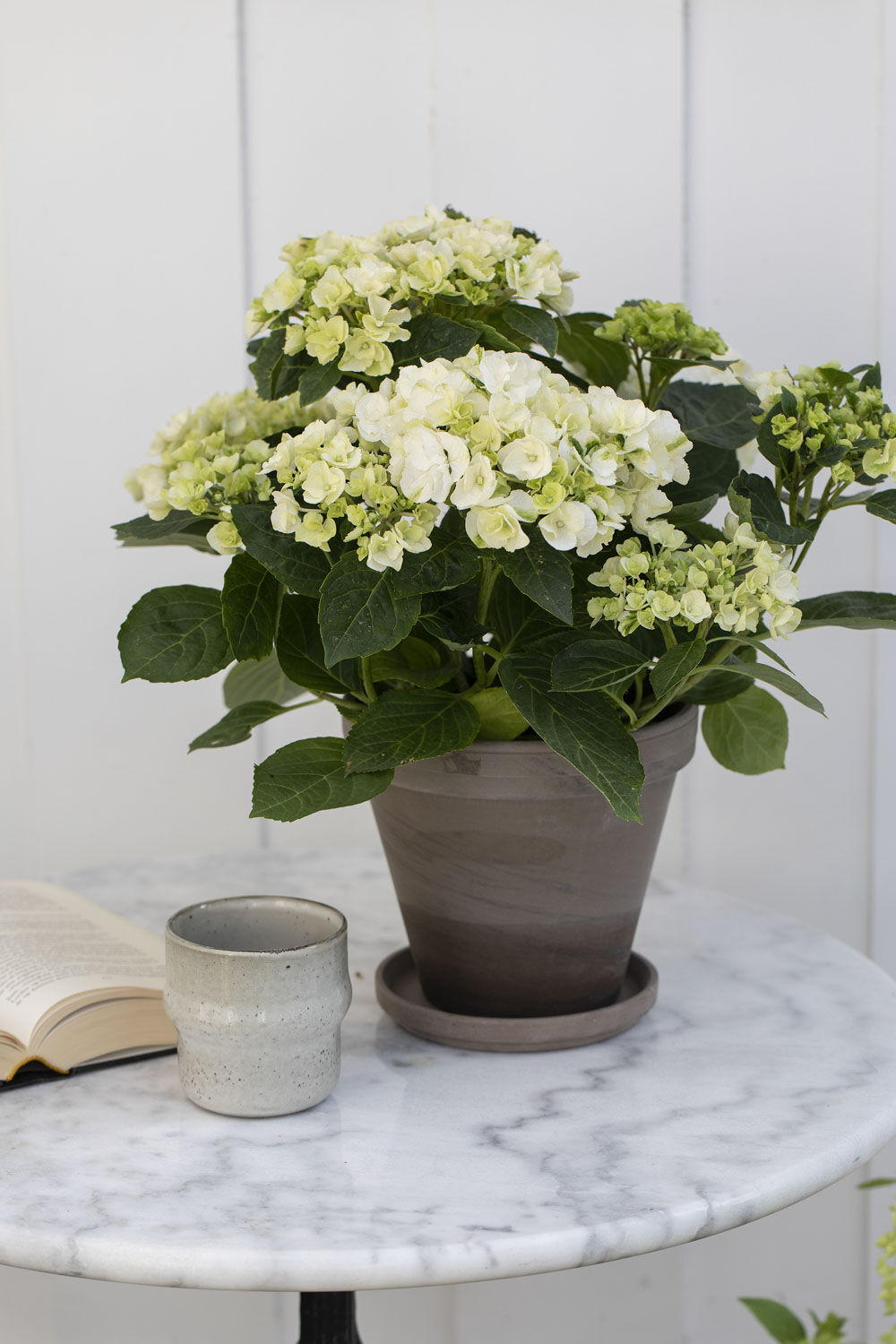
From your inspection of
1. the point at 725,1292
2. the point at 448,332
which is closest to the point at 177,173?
the point at 448,332

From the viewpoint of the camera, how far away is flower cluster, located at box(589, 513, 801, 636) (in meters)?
0.64

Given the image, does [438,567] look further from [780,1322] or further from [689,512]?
[780,1322]

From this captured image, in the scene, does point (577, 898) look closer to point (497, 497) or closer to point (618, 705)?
point (618, 705)

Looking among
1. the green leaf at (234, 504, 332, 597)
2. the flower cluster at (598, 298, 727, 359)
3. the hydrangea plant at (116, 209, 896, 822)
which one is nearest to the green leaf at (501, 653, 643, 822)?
the hydrangea plant at (116, 209, 896, 822)

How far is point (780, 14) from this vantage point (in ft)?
4.00

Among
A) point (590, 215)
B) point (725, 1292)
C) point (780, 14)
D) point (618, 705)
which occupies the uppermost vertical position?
point (780, 14)

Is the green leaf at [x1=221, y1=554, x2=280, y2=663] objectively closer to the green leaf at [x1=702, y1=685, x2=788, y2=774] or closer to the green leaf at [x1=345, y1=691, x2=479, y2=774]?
the green leaf at [x1=345, y1=691, x2=479, y2=774]

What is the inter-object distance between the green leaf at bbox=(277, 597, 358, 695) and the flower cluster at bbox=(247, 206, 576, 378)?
14cm

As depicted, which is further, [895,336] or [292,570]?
[895,336]

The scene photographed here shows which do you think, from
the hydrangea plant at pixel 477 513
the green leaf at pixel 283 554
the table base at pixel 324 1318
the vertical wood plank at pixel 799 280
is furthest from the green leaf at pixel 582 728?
the vertical wood plank at pixel 799 280

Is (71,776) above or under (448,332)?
under

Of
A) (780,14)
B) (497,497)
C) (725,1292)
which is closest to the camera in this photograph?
(497,497)

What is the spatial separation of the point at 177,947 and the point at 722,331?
84cm

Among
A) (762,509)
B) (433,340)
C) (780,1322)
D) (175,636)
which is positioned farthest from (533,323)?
(780,1322)
